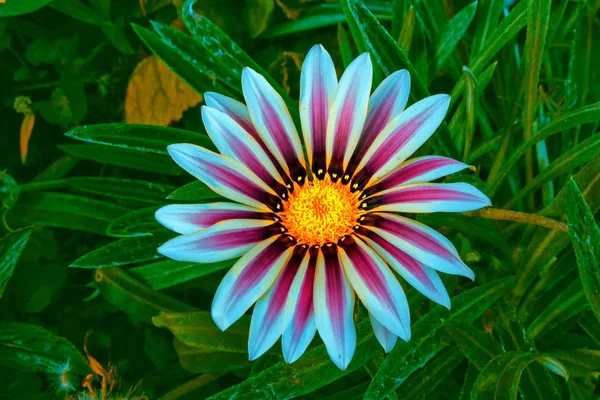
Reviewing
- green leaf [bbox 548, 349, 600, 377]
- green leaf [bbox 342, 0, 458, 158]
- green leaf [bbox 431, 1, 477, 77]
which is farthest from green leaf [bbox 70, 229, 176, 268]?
green leaf [bbox 548, 349, 600, 377]

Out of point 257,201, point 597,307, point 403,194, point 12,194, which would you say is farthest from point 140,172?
point 597,307

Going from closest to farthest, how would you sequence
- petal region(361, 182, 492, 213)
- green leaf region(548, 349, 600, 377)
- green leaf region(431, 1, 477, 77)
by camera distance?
petal region(361, 182, 492, 213) < green leaf region(548, 349, 600, 377) < green leaf region(431, 1, 477, 77)

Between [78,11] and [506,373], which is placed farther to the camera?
[78,11]

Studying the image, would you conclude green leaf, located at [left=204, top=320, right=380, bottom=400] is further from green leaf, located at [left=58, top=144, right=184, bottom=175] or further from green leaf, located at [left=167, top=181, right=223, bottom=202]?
green leaf, located at [left=58, top=144, right=184, bottom=175]

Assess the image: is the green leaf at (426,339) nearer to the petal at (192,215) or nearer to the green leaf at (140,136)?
the petal at (192,215)

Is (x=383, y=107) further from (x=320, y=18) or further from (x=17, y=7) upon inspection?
(x=17, y=7)

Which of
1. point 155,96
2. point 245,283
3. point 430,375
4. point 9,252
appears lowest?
point 430,375

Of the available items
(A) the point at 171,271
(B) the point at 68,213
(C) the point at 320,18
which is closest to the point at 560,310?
(A) the point at 171,271
